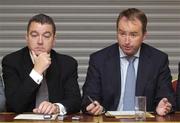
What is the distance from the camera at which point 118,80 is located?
373cm

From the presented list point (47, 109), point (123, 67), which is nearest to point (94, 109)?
point (47, 109)

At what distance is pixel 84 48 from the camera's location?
5.63 metres

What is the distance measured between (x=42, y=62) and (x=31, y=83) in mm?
202

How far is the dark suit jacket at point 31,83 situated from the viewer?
3416mm

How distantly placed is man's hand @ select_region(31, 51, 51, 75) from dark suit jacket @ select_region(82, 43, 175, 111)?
15.8 inches

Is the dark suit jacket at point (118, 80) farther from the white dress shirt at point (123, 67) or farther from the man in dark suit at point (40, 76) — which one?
the man in dark suit at point (40, 76)

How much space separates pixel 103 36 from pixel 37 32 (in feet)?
6.92

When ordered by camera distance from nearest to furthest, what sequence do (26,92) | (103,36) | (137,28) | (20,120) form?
(20,120), (26,92), (137,28), (103,36)

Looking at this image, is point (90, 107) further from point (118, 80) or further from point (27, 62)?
point (27, 62)

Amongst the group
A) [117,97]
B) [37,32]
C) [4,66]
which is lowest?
[117,97]

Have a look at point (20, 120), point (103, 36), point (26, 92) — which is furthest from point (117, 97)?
point (103, 36)

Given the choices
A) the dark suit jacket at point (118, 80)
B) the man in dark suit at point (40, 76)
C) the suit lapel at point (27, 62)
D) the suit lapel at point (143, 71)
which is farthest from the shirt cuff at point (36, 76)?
the suit lapel at point (143, 71)

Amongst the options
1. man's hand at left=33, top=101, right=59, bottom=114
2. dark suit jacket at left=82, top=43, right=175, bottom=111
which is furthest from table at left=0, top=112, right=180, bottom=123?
dark suit jacket at left=82, top=43, right=175, bottom=111
